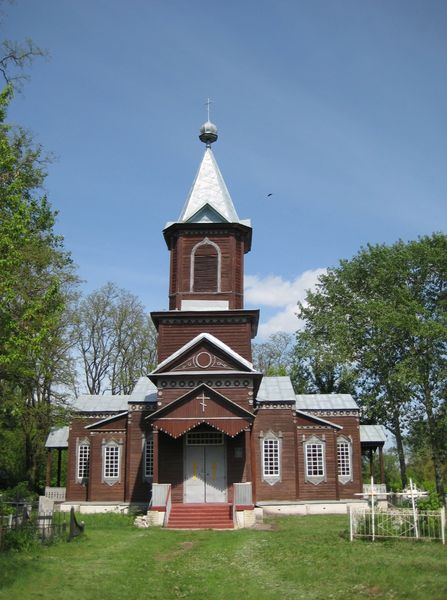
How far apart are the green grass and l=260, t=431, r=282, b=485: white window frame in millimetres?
9988

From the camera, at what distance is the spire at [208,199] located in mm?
27953

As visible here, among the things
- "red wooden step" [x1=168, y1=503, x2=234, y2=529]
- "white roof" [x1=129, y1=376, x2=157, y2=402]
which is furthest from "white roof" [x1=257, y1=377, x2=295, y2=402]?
"red wooden step" [x1=168, y1=503, x2=234, y2=529]

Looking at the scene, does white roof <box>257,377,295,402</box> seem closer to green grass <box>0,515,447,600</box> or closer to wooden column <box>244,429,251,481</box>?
wooden column <box>244,429,251,481</box>

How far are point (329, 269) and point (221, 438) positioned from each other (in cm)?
2234

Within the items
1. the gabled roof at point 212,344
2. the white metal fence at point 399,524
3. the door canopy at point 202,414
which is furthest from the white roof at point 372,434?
the white metal fence at point 399,524

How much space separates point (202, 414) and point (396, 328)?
61.4ft

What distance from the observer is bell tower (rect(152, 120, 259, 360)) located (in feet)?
86.0

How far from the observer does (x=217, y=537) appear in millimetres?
18375

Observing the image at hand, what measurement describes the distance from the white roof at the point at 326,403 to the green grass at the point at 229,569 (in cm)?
1366

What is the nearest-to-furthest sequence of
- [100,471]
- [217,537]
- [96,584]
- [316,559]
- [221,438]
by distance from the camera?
[96,584], [316,559], [217,537], [221,438], [100,471]

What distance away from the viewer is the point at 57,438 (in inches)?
1293

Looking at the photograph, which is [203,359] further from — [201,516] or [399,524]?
[399,524]

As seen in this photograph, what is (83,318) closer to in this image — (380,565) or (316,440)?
(316,440)

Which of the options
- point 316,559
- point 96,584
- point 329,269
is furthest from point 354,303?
point 96,584
